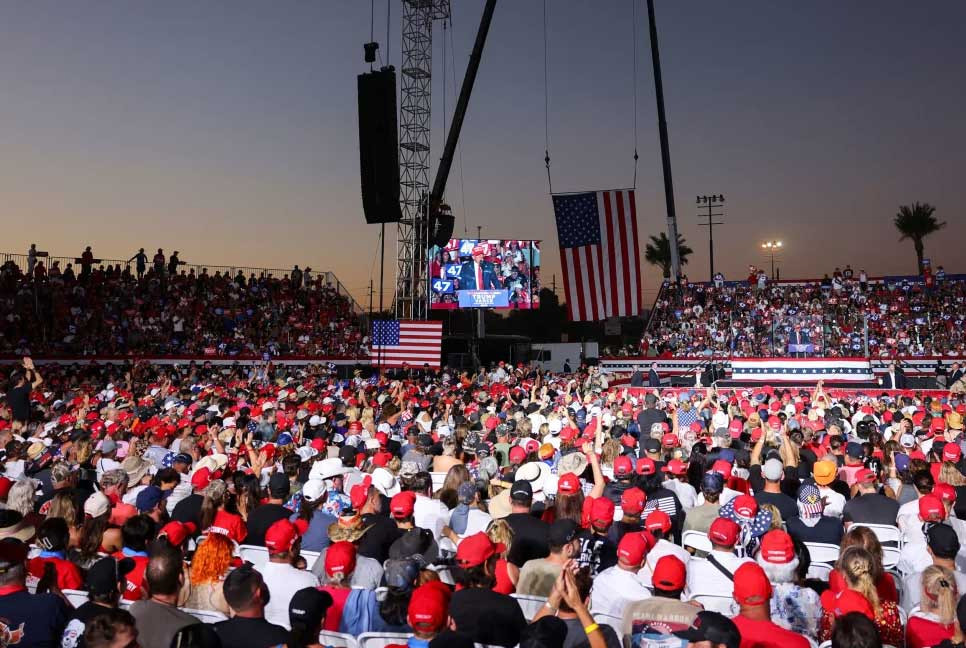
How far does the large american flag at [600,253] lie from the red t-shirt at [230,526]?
82.1ft

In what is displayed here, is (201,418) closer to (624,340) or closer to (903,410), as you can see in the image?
(903,410)

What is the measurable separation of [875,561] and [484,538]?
2522mm

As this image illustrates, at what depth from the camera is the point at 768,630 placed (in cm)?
416

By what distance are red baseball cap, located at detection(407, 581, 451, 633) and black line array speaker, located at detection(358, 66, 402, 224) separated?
27.6m

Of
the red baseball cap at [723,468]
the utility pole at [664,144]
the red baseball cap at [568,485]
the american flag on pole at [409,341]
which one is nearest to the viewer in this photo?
the red baseball cap at [568,485]

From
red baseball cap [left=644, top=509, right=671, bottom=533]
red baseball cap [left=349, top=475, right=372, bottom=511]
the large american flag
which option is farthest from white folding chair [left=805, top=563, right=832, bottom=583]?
the large american flag

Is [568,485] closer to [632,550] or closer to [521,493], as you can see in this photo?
[521,493]

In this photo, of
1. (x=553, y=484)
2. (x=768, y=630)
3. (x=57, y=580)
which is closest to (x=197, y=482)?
(x=57, y=580)

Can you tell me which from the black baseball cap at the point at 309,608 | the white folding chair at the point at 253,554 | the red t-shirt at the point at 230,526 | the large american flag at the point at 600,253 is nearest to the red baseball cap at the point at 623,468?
the white folding chair at the point at 253,554

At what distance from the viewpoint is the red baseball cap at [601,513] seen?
6.29 metres

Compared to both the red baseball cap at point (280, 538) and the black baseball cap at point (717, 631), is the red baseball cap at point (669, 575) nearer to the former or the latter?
the black baseball cap at point (717, 631)

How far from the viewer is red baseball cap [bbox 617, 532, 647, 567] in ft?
16.6

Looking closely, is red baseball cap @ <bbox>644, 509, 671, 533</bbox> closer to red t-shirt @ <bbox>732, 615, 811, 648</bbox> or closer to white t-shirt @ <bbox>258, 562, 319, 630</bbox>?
red t-shirt @ <bbox>732, 615, 811, 648</bbox>

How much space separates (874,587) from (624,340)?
2489 inches
